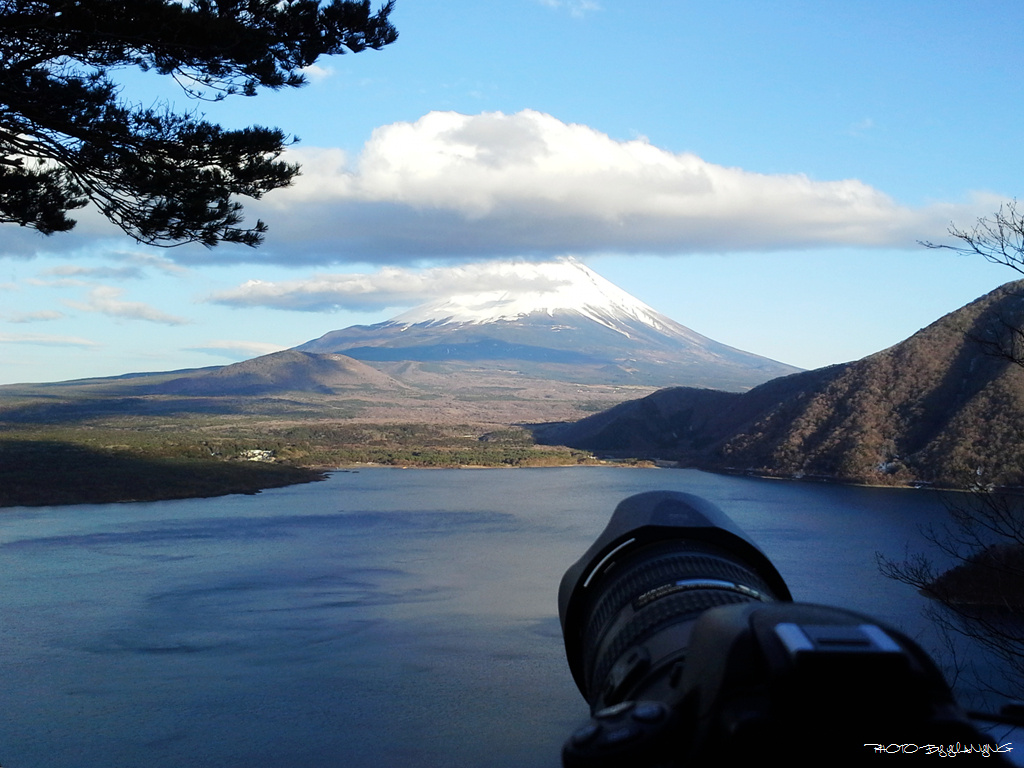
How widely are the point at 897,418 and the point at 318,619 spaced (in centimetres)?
2006

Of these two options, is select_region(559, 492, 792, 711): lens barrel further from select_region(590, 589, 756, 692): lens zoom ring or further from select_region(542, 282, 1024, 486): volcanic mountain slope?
select_region(542, 282, 1024, 486): volcanic mountain slope

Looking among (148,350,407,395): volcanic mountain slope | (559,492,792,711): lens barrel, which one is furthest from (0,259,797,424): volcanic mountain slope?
(559,492,792,711): lens barrel

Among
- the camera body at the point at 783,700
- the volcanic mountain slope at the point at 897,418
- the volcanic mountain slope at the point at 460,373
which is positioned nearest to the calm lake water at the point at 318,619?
the volcanic mountain slope at the point at 897,418

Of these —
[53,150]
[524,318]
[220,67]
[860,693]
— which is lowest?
[860,693]

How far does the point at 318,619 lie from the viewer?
11961 millimetres

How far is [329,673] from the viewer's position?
966cm

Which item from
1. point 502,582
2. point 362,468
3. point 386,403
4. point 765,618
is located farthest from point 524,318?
point 765,618

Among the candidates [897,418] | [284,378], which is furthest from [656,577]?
[284,378]

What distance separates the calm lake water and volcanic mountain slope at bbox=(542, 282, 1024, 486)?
2107 mm

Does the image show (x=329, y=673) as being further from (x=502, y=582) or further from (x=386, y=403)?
(x=386, y=403)

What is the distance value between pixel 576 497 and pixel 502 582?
35.1 ft

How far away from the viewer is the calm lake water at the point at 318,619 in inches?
314

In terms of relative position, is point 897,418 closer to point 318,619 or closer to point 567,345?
point 318,619

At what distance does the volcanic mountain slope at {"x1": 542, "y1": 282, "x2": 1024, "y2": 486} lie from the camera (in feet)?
73.8
